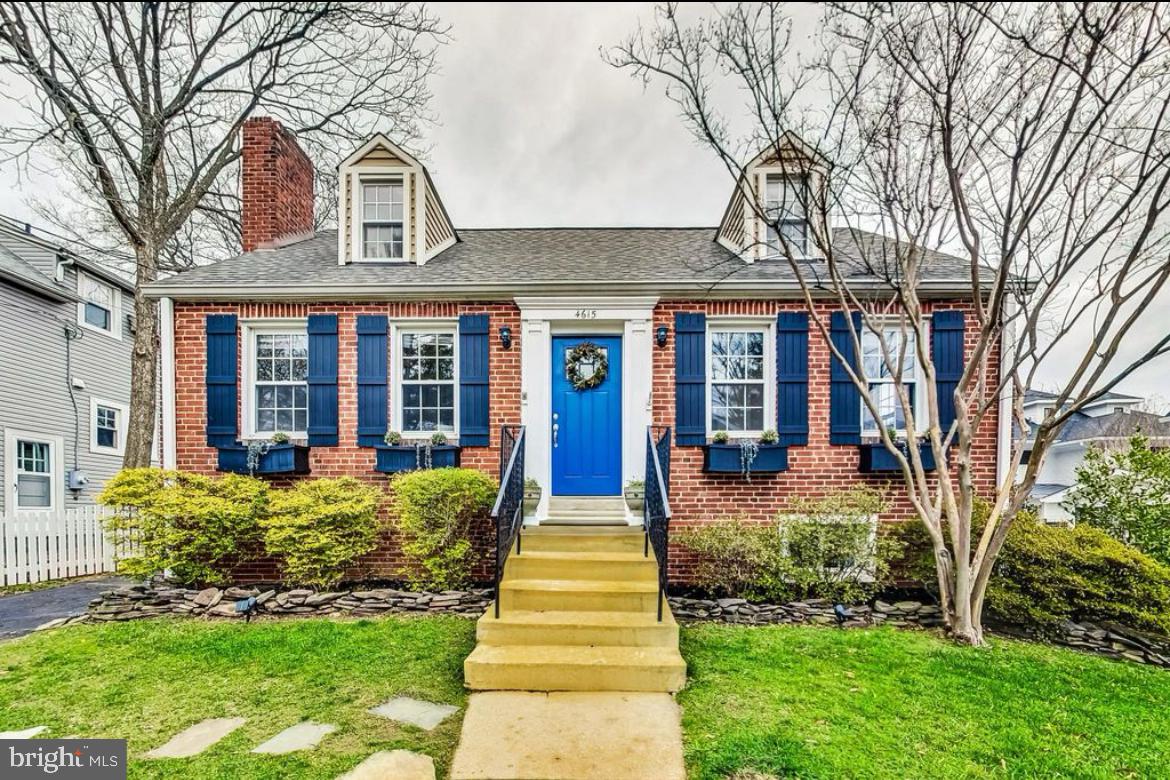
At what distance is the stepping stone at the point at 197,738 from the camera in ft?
9.57

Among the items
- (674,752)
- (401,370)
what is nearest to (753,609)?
(674,752)

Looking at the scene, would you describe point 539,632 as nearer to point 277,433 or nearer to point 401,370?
point 401,370

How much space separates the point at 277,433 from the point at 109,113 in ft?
22.5

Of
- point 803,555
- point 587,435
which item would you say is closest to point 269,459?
point 587,435

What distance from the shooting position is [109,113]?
843 cm

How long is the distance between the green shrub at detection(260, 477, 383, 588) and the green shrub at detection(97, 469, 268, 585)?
29 centimetres

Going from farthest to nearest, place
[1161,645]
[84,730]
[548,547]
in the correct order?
[548,547] < [1161,645] < [84,730]

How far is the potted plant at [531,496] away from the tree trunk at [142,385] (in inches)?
281

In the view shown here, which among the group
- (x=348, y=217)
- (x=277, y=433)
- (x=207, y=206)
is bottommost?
(x=277, y=433)

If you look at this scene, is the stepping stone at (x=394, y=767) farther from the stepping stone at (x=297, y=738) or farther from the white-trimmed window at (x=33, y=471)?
the white-trimmed window at (x=33, y=471)

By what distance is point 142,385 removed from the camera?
28.4 ft

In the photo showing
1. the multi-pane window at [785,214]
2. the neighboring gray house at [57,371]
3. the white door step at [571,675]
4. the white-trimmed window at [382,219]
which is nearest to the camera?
the white door step at [571,675]

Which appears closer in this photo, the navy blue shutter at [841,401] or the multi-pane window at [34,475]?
the navy blue shutter at [841,401]

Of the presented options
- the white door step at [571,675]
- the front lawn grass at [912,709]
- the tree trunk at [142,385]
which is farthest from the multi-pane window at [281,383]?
the front lawn grass at [912,709]
